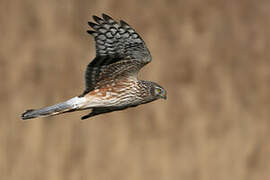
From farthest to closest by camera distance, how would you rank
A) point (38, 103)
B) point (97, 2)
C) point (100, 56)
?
point (97, 2)
point (38, 103)
point (100, 56)

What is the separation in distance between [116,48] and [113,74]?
0.55 ft

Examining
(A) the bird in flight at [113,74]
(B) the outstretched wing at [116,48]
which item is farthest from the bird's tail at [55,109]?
(B) the outstretched wing at [116,48]

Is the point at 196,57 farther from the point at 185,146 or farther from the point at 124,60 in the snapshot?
the point at 124,60

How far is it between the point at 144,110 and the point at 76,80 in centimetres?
52

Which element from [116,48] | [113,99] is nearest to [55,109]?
[113,99]

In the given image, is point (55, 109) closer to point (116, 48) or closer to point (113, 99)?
point (113, 99)

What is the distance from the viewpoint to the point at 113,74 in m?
5.72

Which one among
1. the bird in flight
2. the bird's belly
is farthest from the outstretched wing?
the bird's belly

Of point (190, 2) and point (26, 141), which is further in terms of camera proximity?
point (190, 2)

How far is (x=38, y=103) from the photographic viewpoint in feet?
22.8

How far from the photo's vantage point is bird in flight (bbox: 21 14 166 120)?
5.59 meters

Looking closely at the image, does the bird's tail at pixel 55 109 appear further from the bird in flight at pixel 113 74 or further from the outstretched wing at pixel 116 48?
the outstretched wing at pixel 116 48

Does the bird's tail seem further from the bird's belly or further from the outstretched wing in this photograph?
the outstretched wing

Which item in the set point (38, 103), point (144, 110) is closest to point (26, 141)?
point (38, 103)
